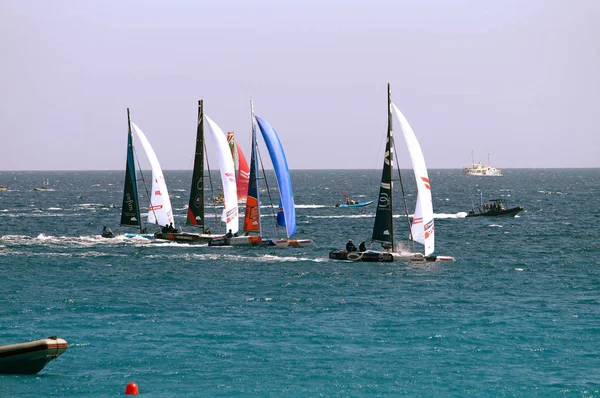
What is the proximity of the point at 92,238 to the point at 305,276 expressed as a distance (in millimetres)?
33528

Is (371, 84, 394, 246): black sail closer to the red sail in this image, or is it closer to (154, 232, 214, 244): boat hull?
(154, 232, 214, 244): boat hull

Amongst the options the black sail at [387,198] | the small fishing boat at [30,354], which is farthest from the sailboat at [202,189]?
the small fishing boat at [30,354]

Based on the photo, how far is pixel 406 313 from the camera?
41.2 meters

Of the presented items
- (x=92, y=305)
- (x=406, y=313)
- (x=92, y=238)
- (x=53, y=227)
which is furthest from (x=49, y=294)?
(x=53, y=227)

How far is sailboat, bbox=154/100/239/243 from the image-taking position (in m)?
69.5

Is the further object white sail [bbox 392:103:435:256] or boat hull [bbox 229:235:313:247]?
boat hull [bbox 229:235:313:247]

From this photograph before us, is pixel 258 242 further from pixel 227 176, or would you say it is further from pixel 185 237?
pixel 185 237

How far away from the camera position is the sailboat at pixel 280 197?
209 ft

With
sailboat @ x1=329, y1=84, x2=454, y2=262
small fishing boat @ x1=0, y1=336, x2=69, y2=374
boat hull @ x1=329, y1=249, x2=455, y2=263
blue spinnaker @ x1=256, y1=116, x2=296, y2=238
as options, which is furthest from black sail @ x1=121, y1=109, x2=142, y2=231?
small fishing boat @ x1=0, y1=336, x2=69, y2=374

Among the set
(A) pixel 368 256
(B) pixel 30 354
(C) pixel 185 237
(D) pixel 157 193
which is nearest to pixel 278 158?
(A) pixel 368 256

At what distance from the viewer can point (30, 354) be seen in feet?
96.9

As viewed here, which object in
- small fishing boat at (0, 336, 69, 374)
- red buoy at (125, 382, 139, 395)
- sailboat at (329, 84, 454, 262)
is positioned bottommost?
red buoy at (125, 382, 139, 395)

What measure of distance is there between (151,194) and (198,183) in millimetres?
4241

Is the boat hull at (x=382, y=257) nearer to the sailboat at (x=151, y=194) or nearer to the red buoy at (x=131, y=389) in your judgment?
the sailboat at (x=151, y=194)
